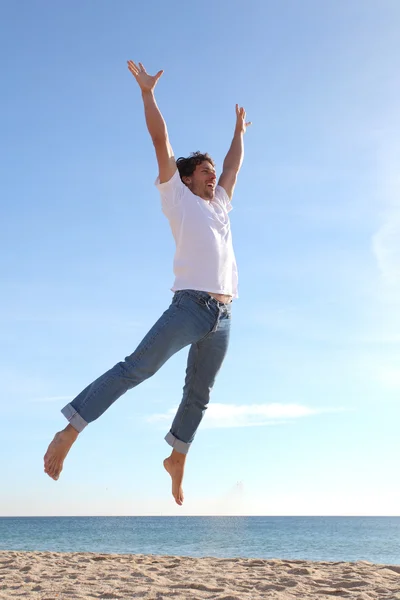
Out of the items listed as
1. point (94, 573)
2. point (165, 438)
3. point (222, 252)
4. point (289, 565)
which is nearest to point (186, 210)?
point (222, 252)

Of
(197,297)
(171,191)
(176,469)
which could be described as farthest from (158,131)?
(176,469)

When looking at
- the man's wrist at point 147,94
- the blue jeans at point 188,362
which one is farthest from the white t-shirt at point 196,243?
the man's wrist at point 147,94

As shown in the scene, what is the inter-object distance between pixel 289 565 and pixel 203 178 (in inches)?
231

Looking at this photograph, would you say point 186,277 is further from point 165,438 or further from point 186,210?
point 165,438

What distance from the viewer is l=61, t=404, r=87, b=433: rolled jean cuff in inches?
165

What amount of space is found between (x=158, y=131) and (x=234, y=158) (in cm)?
107

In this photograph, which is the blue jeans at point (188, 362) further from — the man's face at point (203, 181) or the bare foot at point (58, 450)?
the man's face at point (203, 181)

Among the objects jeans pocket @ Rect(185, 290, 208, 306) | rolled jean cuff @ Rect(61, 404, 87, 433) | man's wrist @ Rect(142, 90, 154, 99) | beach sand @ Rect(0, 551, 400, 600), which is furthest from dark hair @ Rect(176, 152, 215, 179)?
beach sand @ Rect(0, 551, 400, 600)

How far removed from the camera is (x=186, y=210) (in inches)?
181

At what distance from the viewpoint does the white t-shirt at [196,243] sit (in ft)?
14.8

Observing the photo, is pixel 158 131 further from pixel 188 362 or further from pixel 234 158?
pixel 188 362

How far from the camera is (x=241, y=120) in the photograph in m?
5.69

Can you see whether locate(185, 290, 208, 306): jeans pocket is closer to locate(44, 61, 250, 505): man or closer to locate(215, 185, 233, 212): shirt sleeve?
locate(44, 61, 250, 505): man

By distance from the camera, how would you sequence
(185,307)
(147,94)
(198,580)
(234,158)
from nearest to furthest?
1. (185,307)
2. (147,94)
3. (234,158)
4. (198,580)
